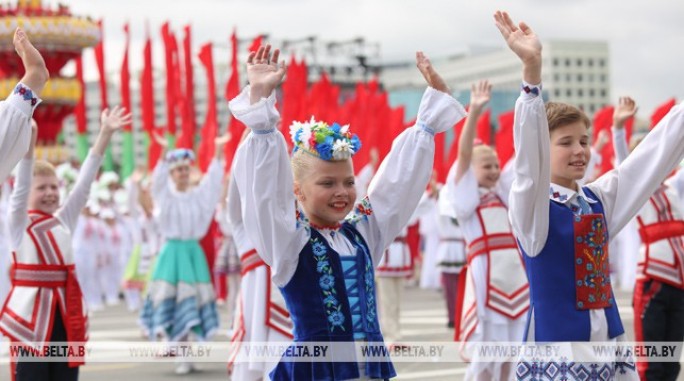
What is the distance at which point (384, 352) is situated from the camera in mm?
4539

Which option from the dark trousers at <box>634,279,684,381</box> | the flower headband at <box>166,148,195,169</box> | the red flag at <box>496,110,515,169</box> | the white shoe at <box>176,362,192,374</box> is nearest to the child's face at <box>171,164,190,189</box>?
the flower headband at <box>166,148,195,169</box>

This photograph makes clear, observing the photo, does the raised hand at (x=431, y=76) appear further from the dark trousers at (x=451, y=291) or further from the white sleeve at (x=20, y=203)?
the dark trousers at (x=451, y=291)

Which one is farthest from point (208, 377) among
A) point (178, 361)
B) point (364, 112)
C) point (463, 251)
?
point (364, 112)

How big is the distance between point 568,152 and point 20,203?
3.47 m

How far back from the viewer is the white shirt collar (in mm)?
4855

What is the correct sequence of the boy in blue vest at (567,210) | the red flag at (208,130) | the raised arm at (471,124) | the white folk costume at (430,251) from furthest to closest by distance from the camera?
the white folk costume at (430,251) → the red flag at (208,130) → the raised arm at (471,124) → the boy in blue vest at (567,210)

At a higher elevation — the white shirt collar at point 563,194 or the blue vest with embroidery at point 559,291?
the white shirt collar at point 563,194

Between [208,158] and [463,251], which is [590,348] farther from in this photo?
[208,158]

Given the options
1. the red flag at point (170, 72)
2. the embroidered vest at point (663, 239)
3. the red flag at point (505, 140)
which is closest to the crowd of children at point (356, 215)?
the embroidered vest at point (663, 239)

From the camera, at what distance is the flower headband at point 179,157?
35.1 ft

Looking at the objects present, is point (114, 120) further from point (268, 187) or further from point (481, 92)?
point (268, 187)

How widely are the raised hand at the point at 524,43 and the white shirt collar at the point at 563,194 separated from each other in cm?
59

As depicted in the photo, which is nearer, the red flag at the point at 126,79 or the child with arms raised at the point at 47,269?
the child with arms raised at the point at 47,269

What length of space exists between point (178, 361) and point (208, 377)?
62 cm
